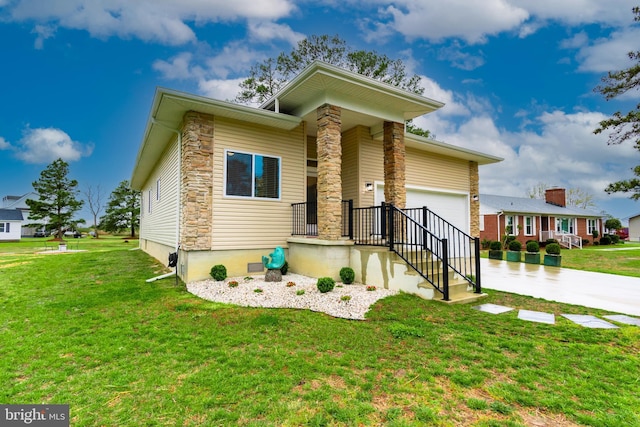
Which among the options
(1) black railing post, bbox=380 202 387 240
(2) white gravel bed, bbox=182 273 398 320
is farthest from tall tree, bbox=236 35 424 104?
(2) white gravel bed, bbox=182 273 398 320

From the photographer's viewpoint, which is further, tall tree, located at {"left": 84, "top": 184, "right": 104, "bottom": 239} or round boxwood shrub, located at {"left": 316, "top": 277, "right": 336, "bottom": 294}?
tall tree, located at {"left": 84, "top": 184, "right": 104, "bottom": 239}

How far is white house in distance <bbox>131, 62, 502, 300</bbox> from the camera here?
6.84 meters

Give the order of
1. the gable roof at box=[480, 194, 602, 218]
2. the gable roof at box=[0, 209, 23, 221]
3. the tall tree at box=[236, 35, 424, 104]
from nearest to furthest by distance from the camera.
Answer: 1. the tall tree at box=[236, 35, 424, 104]
2. the gable roof at box=[480, 194, 602, 218]
3. the gable roof at box=[0, 209, 23, 221]

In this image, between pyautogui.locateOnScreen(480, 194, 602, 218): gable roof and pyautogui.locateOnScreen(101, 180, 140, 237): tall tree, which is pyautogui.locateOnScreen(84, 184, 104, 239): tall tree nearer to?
pyautogui.locateOnScreen(101, 180, 140, 237): tall tree

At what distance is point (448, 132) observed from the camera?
21891mm

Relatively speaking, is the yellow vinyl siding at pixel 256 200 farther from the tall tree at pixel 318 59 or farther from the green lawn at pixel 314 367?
the tall tree at pixel 318 59

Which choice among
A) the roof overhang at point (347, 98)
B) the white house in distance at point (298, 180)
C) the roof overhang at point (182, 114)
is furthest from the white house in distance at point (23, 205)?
the roof overhang at point (347, 98)

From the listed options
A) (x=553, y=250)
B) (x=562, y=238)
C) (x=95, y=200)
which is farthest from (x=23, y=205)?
(x=562, y=238)

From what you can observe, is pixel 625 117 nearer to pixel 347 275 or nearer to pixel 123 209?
→ pixel 347 275

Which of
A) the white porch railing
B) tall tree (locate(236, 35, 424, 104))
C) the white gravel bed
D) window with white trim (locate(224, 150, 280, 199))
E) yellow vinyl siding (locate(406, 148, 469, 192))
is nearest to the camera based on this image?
the white gravel bed

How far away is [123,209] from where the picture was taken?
118 feet

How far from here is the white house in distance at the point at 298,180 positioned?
6.84 metres

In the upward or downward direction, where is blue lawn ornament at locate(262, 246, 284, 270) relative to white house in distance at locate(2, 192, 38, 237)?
downward

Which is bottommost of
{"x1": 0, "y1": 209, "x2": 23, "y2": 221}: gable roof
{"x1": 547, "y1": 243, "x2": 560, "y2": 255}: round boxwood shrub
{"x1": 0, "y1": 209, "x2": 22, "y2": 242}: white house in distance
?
{"x1": 547, "y1": 243, "x2": 560, "y2": 255}: round boxwood shrub
